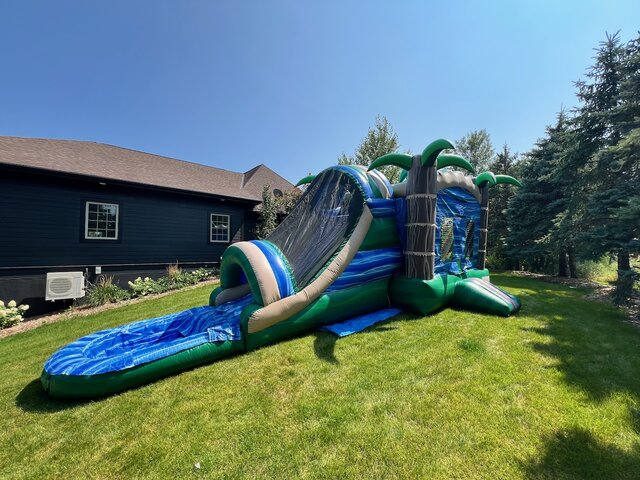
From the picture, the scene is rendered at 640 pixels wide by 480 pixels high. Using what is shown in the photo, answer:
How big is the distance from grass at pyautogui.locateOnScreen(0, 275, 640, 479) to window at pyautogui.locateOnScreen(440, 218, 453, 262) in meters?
1.92

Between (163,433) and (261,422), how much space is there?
83cm

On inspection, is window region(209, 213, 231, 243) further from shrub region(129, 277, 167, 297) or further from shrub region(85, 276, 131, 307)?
shrub region(85, 276, 131, 307)

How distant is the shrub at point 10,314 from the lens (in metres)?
6.88

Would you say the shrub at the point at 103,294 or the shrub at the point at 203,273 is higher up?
the shrub at the point at 203,273

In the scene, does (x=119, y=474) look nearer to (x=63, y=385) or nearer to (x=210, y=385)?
(x=210, y=385)

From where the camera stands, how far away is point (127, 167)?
10.8m

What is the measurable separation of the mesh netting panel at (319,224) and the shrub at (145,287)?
19.4ft

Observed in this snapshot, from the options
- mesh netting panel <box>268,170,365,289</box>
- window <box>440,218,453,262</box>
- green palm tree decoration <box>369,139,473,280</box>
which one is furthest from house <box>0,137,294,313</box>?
window <box>440,218,453,262</box>

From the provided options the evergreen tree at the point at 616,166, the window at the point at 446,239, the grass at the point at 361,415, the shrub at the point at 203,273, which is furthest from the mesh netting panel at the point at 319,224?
the shrub at the point at 203,273

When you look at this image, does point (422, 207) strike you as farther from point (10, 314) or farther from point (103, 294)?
point (10, 314)

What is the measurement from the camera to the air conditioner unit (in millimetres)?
7992

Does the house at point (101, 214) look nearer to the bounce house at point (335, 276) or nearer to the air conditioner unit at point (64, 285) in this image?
Result: the air conditioner unit at point (64, 285)

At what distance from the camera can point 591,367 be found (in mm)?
3324

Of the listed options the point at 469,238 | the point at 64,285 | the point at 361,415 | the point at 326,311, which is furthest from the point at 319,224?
the point at 64,285
